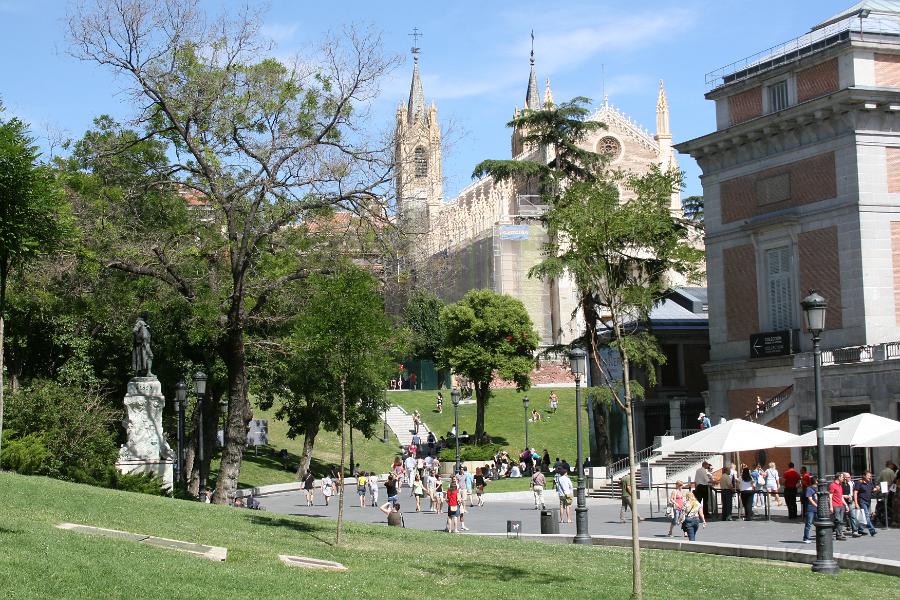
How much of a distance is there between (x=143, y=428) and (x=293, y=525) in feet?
28.0

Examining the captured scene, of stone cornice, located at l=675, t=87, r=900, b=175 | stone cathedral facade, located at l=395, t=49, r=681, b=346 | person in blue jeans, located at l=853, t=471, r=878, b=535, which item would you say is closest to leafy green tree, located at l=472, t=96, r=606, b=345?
stone cathedral facade, located at l=395, t=49, r=681, b=346

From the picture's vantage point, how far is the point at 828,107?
124 feet

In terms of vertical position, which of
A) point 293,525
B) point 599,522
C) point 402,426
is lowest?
point 599,522

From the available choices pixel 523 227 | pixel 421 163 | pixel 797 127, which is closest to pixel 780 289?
pixel 797 127

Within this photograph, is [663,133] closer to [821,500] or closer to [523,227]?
[523,227]

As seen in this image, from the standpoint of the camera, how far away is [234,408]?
2495 centimetres

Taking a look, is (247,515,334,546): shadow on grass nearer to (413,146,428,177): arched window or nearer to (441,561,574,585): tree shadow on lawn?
(441,561,574,585): tree shadow on lawn

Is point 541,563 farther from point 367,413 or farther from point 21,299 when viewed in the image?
point 367,413

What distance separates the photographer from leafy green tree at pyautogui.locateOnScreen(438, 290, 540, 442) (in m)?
66.4

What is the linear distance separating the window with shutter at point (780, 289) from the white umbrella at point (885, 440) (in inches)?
525

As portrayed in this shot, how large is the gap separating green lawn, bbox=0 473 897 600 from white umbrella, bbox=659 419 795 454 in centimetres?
857

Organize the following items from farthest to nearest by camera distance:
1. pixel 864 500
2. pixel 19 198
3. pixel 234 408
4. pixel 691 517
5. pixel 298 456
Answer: pixel 298 456 → pixel 234 408 → pixel 864 500 → pixel 691 517 → pixel 19 198

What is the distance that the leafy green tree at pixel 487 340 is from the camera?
66.4m

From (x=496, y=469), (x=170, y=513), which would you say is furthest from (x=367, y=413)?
(x=170, y=513)
